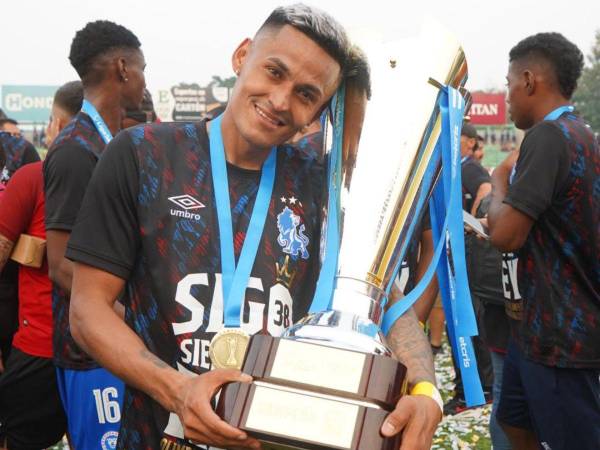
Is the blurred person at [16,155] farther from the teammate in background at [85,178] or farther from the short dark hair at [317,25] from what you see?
the short dark hair at [317,25]

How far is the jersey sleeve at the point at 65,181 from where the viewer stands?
3.02 m

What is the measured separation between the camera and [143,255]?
1776mm

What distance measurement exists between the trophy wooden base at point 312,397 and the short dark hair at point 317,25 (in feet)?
2.39

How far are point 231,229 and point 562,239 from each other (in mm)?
2050

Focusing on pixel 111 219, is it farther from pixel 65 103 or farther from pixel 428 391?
pixel 65 103

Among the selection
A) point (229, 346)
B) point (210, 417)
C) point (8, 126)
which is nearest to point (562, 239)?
point (229, 346)

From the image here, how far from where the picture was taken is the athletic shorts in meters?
3.64

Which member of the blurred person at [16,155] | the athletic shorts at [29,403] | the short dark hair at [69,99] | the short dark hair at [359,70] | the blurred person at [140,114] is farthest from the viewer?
the blurred person at [16,155]

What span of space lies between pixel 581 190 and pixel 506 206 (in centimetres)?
32

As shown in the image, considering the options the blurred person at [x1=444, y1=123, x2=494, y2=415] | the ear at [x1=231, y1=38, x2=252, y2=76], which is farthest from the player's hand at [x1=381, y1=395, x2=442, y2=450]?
the blurred person at [x1=444, y1=123, x2=494, y2=415]

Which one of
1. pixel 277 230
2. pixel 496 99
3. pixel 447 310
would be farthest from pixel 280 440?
pixel 496 99

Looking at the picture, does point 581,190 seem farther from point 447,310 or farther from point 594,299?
point 447,310

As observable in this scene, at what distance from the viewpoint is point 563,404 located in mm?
3305

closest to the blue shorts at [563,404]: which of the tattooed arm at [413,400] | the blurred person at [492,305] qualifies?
the blurred person at [492,305]
